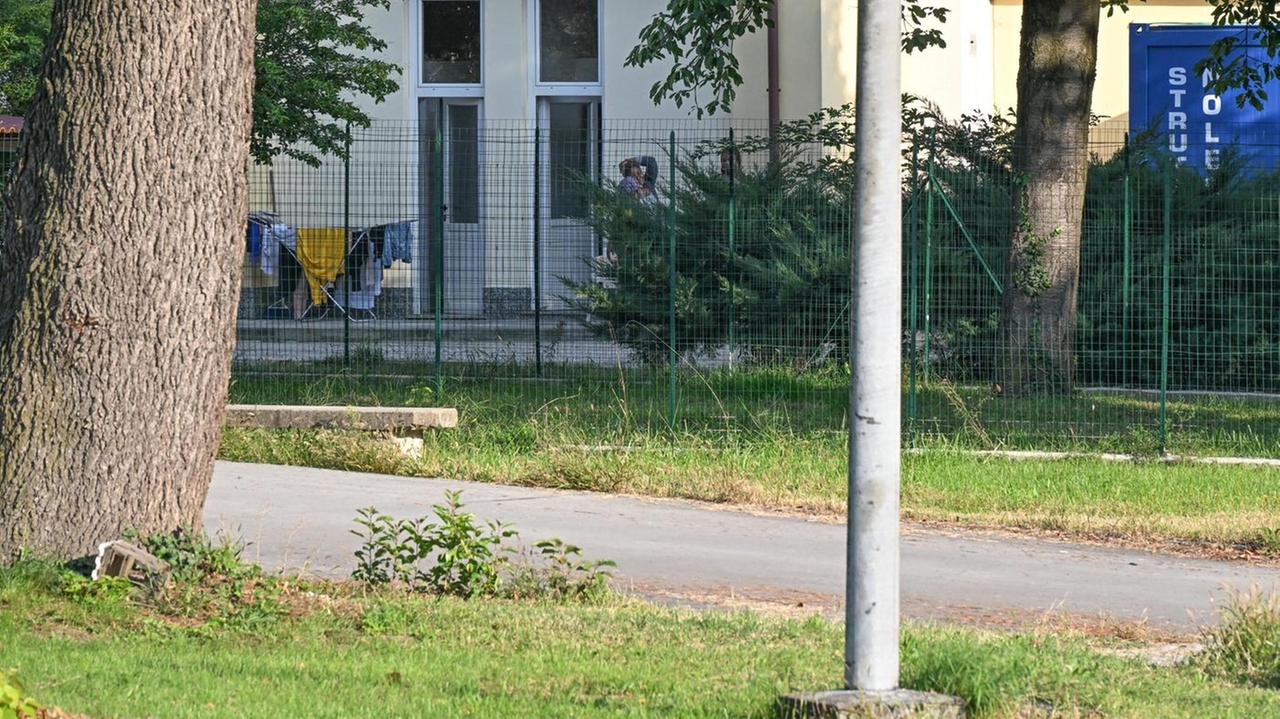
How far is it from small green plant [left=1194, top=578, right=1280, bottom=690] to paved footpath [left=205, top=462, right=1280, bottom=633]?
1.09 metres

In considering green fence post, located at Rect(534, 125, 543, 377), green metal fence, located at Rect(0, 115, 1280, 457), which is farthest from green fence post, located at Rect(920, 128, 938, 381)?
green fence post, located at Rect(534, 125, 543, 377)

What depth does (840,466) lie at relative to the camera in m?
12.4

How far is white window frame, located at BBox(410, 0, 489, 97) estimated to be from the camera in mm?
23719

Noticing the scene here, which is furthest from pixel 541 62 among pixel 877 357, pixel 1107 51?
pixel 877 357

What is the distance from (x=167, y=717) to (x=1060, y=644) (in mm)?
3553

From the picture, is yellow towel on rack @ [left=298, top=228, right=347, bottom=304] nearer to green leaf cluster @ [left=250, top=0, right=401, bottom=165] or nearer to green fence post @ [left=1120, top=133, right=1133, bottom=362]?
green leaf cluster @ [left=250, top=0, right=401, bottom=165]

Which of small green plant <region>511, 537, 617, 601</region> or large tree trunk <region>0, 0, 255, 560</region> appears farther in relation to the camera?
small green plant <region>511, 537, 617, 601</region>

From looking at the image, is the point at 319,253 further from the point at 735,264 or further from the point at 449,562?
the point at 449,562

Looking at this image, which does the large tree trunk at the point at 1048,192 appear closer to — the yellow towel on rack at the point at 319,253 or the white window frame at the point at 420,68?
the yellow towel on rack at the point at 319,253

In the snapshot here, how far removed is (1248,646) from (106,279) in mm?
5053

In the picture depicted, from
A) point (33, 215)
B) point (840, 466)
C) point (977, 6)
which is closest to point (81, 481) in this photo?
point (33, 215)

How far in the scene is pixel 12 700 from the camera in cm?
420

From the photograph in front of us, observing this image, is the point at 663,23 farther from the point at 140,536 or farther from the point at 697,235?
the point at 140,536

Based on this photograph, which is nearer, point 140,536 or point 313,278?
point 140,536
